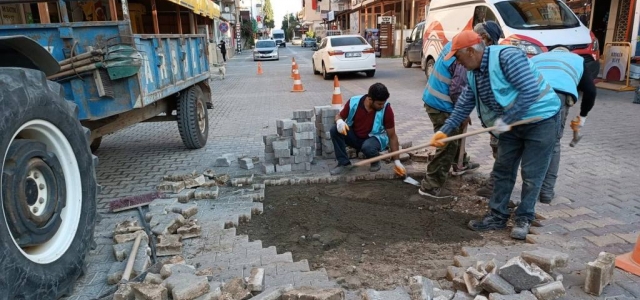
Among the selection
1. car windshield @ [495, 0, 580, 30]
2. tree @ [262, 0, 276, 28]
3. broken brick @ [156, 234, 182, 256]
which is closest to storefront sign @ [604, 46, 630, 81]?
car windshield @ [495, 0, 580, 30]

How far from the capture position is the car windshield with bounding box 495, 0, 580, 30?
9.84m

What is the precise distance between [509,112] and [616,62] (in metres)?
10.4

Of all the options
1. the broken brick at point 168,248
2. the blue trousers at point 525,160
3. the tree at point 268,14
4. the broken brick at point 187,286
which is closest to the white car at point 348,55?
the blue trousers at point 525,160

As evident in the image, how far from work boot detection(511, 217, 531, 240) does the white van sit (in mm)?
5887

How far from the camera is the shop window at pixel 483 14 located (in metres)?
10.5

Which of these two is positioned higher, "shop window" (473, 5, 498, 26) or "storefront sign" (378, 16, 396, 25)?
"storefront sign" (378, 16, 396, 25)

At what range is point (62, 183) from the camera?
267 centimetres

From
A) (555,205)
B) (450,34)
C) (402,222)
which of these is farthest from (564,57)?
(450,34)

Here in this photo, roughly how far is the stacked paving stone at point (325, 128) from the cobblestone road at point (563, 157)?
0.23 m

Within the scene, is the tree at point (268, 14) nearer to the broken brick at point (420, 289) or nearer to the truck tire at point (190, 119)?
the truck tire at point (190, 119)

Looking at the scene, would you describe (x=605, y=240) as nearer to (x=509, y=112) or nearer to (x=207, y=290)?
(x=509, y=112)

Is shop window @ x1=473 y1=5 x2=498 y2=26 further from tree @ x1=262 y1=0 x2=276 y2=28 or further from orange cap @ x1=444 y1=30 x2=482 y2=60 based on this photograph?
tree @ x1=262 y1=0 x2=276 y2=28

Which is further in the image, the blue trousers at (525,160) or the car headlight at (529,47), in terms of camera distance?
the car headlight at (529,47)

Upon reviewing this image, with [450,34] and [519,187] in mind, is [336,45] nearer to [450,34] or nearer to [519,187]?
[450,34]
